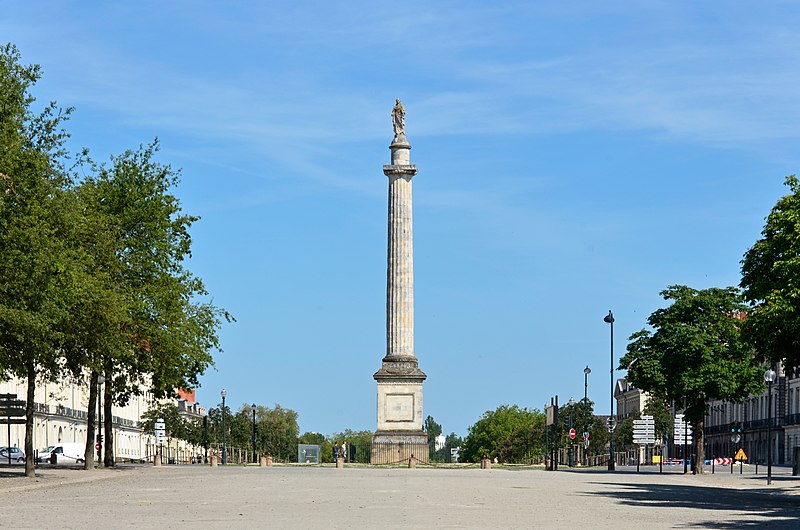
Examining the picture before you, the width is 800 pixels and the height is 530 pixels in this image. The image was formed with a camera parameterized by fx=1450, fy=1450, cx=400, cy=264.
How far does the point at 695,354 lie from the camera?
7119 centimetres

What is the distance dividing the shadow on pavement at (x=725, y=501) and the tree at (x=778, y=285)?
4.63 meters

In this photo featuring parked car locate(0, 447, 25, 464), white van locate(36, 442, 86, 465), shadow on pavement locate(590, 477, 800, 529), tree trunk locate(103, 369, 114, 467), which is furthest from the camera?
white van locate(36, 442, 86, 465)

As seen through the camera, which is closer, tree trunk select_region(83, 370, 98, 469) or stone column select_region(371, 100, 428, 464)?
tree trunk select_region(83, 370, 98, 469)

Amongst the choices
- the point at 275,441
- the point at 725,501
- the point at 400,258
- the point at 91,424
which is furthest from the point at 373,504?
the point at 275,441

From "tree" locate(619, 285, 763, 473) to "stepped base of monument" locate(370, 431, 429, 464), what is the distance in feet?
40.5

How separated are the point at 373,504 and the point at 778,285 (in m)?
14.8

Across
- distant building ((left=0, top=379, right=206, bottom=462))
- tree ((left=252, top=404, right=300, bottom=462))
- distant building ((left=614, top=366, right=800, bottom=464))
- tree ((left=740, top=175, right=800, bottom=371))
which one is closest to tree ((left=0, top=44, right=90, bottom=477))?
tree ((left=740, top=175, right=800, bottom=371))

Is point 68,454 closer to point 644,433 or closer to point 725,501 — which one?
point 644,433

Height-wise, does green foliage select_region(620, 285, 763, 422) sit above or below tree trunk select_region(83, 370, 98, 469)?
above

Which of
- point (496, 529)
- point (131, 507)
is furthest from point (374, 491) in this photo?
point (496, 529)

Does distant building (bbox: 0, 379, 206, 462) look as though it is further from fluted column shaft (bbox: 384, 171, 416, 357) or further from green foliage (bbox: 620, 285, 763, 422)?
green foliage (bbox: 620, 285, 763, 422)

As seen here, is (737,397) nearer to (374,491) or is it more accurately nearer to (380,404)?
(380,404)

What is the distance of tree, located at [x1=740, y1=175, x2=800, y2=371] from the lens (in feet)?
133

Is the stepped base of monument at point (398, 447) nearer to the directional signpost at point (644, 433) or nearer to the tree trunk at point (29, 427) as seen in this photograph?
the directional signpost at point (644, 433)
